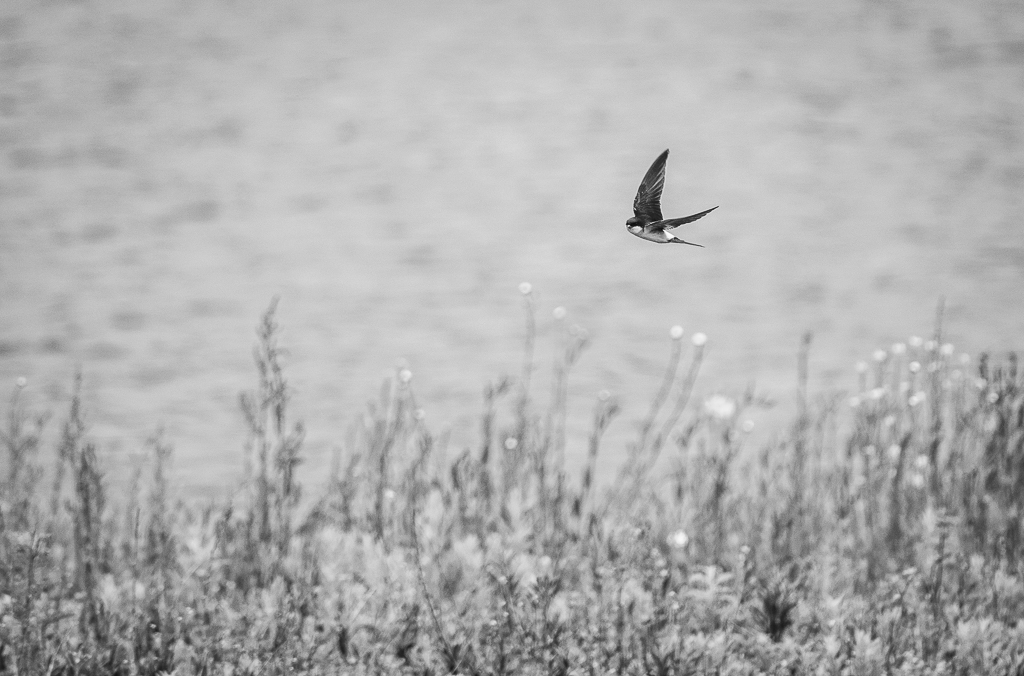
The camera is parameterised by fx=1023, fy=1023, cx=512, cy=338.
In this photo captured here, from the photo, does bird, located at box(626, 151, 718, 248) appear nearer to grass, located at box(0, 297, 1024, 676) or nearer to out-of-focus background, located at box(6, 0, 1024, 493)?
grass, located at box(0, 297, 1024, 676)

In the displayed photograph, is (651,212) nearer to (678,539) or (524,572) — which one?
(678,539)

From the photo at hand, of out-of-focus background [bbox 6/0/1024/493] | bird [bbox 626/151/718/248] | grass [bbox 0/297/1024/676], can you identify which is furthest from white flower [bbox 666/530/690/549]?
out-of-focus background [bbox 6/0/1024/493]

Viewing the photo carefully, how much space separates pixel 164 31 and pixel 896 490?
12.5 metres

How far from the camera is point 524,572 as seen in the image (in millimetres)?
3393

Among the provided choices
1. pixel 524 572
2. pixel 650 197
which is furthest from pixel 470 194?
Result: pixel 650 197

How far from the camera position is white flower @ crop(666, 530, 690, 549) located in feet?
9.93

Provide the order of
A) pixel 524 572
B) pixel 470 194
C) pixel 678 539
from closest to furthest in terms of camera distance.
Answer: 1. pixel 678 539
2. pixel 524 572
3. pixel 470 194

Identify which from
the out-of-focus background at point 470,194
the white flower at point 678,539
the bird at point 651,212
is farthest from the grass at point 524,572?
the out-of-focus background at point 470,194

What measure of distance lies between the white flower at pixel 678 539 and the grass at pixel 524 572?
2 cm

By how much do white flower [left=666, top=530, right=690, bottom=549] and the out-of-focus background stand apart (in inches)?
134

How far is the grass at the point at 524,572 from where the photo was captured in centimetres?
304

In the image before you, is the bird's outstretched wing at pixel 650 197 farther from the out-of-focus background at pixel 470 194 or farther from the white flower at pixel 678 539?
the out-of-focus background at pixel 470 194

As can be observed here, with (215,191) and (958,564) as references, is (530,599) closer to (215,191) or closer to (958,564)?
(958,564)

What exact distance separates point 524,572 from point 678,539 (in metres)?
0.61
